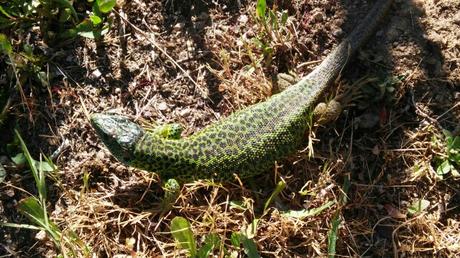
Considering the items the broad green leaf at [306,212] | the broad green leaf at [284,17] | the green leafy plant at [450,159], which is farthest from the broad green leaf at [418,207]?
the broad green leaf at [284,17]

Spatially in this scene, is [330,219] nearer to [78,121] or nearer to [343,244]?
[343,244]

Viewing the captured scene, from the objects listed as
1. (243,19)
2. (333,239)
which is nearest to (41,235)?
(333,239)

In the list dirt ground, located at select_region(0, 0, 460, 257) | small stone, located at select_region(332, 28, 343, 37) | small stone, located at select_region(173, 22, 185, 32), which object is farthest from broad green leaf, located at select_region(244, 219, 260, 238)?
small stone, located at select_region(173, 22, 185, 32)

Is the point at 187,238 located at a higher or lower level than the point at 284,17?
lower

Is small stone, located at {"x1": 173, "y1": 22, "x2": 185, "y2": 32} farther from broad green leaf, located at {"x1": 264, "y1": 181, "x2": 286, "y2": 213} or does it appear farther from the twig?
broad green leaf, located at {"x1": 264, "y1": 181, "x2": 286, "y2": 213}

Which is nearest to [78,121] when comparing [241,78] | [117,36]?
[117,36]

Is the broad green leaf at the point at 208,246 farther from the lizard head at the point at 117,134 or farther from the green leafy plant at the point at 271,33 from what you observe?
the green leafy plant at the point at 271,33

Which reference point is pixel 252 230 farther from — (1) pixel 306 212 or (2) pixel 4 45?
(2) pixel 4 45
